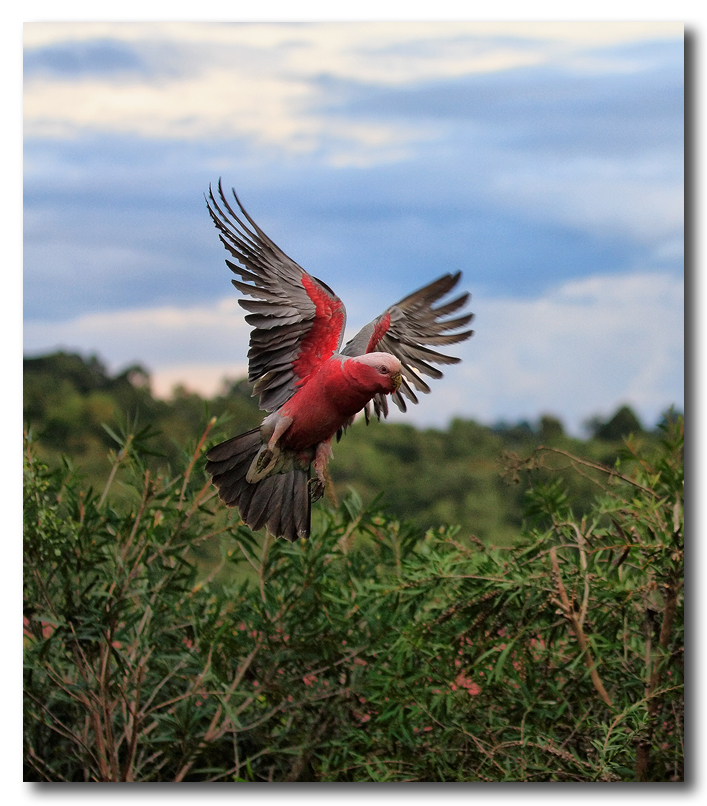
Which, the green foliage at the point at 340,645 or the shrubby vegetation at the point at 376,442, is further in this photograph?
the shrubby vegetation at the point at 376,442

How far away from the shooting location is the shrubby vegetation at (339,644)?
216 centimetres

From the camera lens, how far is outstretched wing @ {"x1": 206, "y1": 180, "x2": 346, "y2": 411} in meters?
1.65

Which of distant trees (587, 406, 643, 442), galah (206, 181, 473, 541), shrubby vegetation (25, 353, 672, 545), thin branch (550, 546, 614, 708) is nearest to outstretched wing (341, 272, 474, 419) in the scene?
galah (206, 181, 473, 541)

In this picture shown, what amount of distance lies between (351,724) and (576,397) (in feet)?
5.81

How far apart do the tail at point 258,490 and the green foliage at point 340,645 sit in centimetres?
54

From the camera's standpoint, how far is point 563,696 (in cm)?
222

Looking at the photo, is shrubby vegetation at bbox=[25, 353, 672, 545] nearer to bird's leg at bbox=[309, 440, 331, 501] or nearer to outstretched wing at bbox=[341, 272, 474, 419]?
outstretched wing at bbox=[341, 272, 474, 419]

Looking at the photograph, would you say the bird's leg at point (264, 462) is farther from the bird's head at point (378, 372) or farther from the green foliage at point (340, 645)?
the green foliage at point (340, 645)

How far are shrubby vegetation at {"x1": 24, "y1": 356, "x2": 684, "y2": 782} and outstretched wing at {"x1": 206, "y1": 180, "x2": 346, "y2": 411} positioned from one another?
611 mm

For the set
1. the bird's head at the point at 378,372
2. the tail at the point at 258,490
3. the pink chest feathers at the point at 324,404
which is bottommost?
the tail at the point at 258,490

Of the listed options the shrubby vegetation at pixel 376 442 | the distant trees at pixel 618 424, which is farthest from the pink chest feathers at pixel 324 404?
the distant trees at pixel 618 424

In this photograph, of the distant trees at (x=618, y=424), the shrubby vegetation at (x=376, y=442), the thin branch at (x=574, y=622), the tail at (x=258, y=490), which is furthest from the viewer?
the distant trees at (x=618, y=424)

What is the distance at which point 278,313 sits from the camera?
5.43 feet
